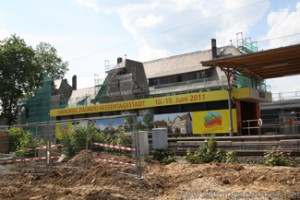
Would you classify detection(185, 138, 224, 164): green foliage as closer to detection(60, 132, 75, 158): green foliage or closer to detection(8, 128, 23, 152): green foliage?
detection(60, 132, 75, 158): green foliage

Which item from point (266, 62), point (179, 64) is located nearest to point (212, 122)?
point (266, 62)

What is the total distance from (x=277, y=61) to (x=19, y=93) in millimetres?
40835

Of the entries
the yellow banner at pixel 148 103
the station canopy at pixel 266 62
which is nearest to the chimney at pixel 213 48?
the station canopy at pixel 266 62

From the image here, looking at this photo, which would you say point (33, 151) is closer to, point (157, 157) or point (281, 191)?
point (157, 157)

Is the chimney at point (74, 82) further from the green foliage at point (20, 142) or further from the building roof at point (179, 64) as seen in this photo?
the green foliage at point (20, 142)

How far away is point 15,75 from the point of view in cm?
5078

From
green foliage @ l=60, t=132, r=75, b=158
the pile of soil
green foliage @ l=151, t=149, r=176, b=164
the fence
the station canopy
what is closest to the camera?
the pile of soil

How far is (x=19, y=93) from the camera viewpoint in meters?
51.7

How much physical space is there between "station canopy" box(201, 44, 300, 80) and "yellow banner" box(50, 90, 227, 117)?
10.7 ft

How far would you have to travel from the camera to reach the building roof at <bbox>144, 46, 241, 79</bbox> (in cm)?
4159

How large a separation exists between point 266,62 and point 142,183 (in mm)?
19412

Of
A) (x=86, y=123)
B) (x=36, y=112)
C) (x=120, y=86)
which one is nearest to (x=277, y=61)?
(x=86, y=123)

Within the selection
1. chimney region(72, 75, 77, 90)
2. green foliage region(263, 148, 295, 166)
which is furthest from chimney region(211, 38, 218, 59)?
chimney region(72, 75, 77, 90)

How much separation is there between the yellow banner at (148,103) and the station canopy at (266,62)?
10.7 ft
